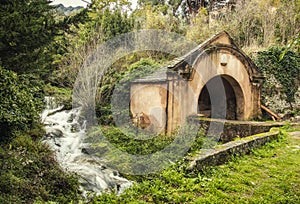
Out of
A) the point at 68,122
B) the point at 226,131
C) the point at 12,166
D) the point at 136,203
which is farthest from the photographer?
the point at 68,122

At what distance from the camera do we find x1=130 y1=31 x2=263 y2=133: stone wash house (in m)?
10.5

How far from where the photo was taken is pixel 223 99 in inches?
555

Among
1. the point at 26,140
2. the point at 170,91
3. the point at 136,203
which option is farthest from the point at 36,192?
the point at 170,91

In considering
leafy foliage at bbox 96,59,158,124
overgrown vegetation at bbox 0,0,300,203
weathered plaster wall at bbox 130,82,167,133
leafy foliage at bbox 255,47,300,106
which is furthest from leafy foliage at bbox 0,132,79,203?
leafy foliage at bbox 255,47,300,106

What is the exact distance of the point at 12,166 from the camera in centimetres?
569

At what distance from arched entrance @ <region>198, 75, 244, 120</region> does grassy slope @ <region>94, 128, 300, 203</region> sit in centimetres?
632

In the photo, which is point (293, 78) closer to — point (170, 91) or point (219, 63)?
point (219, 63)

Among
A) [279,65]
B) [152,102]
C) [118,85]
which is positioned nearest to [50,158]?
[152,102]

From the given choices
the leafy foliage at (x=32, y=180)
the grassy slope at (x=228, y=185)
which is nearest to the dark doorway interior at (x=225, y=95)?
the grassy slope at (x=228, y=185)

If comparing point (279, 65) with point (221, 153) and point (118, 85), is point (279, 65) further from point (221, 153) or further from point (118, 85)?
point (221, 153)

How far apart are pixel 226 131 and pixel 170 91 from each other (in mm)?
2855

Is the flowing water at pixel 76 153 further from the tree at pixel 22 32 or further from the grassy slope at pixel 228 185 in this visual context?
the tree at pixel 22 32

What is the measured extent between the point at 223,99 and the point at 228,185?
938cm

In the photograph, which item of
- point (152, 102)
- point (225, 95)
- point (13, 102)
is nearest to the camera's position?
point (13, 102)
